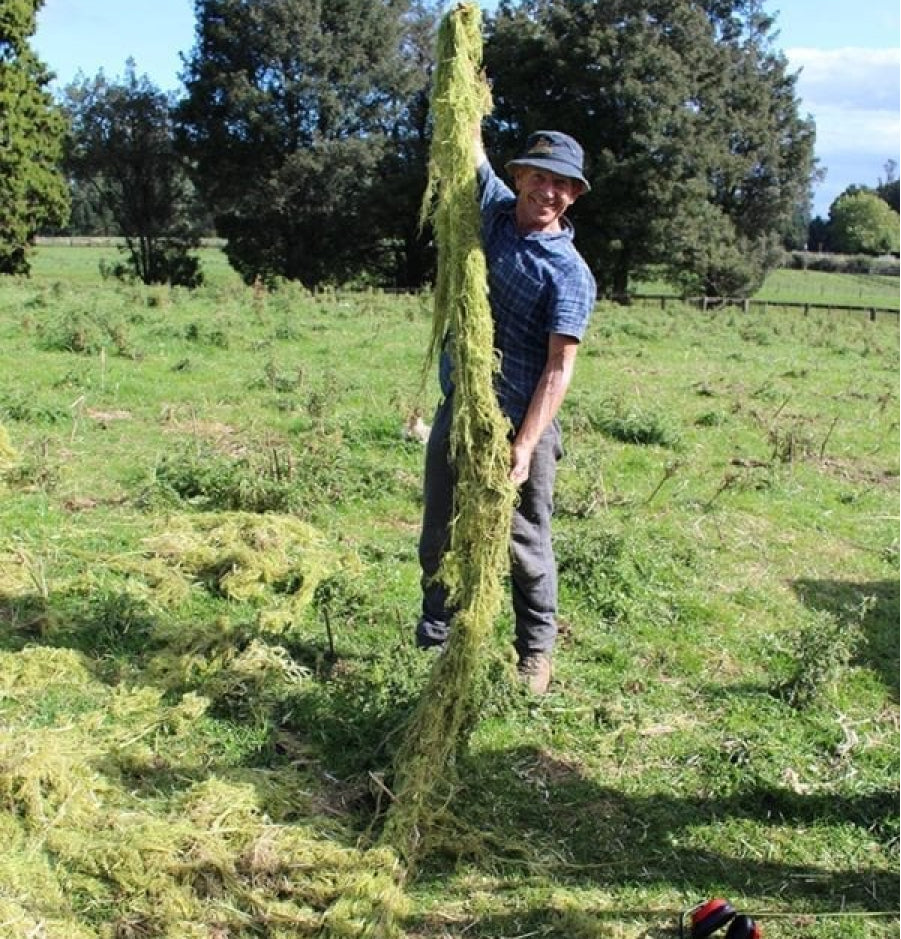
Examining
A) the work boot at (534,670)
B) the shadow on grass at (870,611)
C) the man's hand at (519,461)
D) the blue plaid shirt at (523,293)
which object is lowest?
the shadow on grass at (870,611)

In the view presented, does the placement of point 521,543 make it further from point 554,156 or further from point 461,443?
point 554,156

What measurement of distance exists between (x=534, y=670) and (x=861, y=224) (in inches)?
2639

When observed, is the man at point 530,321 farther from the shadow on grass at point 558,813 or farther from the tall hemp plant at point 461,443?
the shadow on grass at point 558,813

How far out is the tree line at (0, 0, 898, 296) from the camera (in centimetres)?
3547

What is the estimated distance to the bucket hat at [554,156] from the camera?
13.9 ft

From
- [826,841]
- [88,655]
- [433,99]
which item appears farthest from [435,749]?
[433,99]

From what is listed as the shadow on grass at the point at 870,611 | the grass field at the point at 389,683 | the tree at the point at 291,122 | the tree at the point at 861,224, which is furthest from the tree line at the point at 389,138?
the shadow on grass at the point at 870,611

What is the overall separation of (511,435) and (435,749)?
1.38m

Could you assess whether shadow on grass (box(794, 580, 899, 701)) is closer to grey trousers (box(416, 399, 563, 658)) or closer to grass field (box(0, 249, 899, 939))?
grass field (box(0, 249, 899, 939))

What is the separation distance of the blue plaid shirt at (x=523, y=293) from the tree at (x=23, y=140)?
101 ft

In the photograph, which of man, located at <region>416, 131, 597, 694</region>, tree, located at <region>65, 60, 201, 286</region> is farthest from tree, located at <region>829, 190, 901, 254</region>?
man, located at <region>416, 131, 597, 694</region>

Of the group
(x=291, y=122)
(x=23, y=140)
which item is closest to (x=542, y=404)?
(x=23, y=140)

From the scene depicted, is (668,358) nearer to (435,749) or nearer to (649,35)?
(435,749)

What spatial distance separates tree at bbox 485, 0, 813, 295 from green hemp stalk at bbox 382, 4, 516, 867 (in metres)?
32.2
